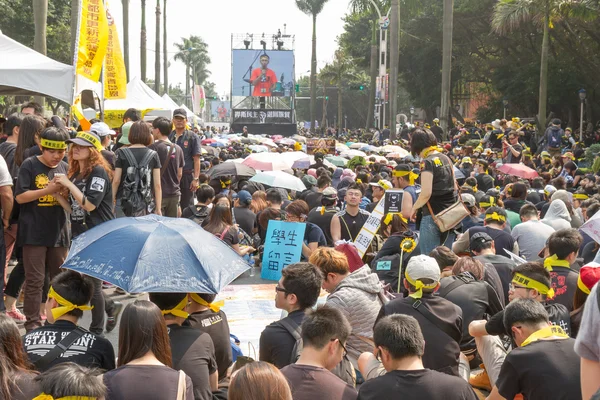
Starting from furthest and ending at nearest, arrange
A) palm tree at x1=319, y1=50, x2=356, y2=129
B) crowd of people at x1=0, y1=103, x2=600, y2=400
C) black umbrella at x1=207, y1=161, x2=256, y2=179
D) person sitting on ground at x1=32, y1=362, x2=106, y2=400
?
palm tree at x1=319, y1=50, x2=356, y2=129, black umbrella at x1=207, y1=161, x2=256, y2=179, crowd of people at x1=0, y1=103, x2=600, y2=400, person sitting on ground at x1=32, y1=362, x2=106, y2=400

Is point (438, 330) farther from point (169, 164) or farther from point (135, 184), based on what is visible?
point (169, 164)

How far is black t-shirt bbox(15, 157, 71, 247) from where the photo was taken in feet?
23.7

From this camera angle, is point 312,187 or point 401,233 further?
point 312,187

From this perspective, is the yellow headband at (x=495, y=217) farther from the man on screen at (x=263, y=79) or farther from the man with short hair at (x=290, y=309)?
the man on screen at (x=263, y=79)

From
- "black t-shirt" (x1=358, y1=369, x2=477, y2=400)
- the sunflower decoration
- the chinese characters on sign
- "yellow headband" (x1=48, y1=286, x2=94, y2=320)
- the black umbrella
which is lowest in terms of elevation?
the chinese characters on sign

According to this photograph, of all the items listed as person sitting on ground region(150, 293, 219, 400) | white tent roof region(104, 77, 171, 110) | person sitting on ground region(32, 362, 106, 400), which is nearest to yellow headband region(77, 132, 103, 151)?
person sitting on ground region(150, 293, 219, 400)

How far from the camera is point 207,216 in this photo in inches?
420

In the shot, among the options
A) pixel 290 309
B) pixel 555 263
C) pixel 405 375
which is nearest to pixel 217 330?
pixel 290 309

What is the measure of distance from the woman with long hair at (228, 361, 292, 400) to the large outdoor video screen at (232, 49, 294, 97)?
6735cm

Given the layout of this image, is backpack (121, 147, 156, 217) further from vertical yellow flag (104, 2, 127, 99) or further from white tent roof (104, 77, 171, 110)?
white tent roof (104, 77, 171, 110)

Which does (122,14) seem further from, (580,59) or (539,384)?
(539,384)

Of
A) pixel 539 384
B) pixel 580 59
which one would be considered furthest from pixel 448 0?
pixel 539 384

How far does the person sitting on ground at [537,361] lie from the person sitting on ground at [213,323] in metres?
1.75

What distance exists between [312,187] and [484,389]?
795cm
